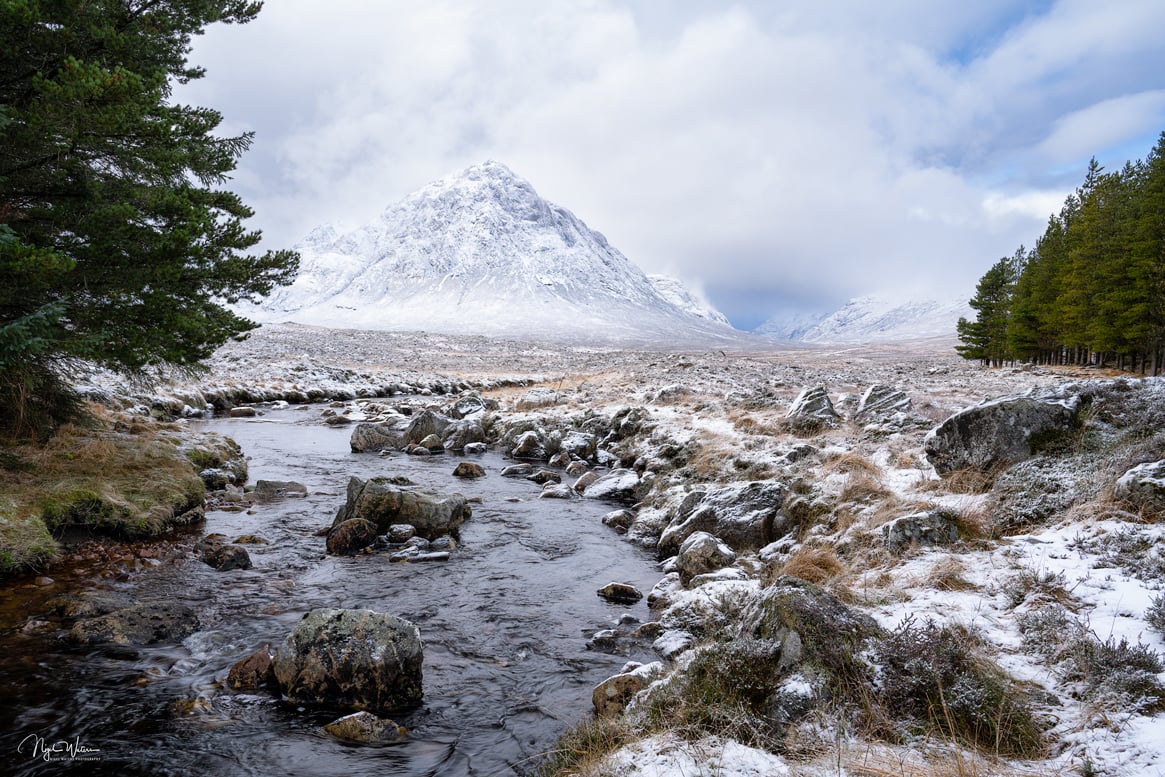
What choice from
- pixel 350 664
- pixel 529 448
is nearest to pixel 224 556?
pixel 350 664

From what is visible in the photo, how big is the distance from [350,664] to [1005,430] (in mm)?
9637

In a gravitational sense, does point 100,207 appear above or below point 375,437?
above

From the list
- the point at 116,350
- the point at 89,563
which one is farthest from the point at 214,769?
the point at 116,350

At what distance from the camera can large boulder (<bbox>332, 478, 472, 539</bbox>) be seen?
39.8 ft

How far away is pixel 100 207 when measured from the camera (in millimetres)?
9430

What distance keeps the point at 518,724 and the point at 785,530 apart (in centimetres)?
595

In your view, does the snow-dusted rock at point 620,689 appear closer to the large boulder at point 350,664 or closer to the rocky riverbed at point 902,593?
the rocky riverbed at point 902,593

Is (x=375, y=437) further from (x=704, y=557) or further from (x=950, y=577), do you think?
(x=950, y=577)

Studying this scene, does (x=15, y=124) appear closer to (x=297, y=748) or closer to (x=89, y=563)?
(x=89, y=563)

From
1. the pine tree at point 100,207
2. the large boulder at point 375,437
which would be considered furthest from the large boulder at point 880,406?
the large boulder at point 375,437

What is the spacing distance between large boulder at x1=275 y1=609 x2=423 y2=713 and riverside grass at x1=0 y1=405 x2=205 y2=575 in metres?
5.48

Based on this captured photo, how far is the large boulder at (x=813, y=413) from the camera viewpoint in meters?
15.3

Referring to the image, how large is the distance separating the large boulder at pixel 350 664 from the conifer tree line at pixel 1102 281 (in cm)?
4113

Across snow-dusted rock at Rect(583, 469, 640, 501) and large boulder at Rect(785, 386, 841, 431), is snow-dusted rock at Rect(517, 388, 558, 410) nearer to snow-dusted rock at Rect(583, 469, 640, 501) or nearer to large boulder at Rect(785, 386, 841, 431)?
snow-dusted rock at Rect(583, 469, 640, 501)
